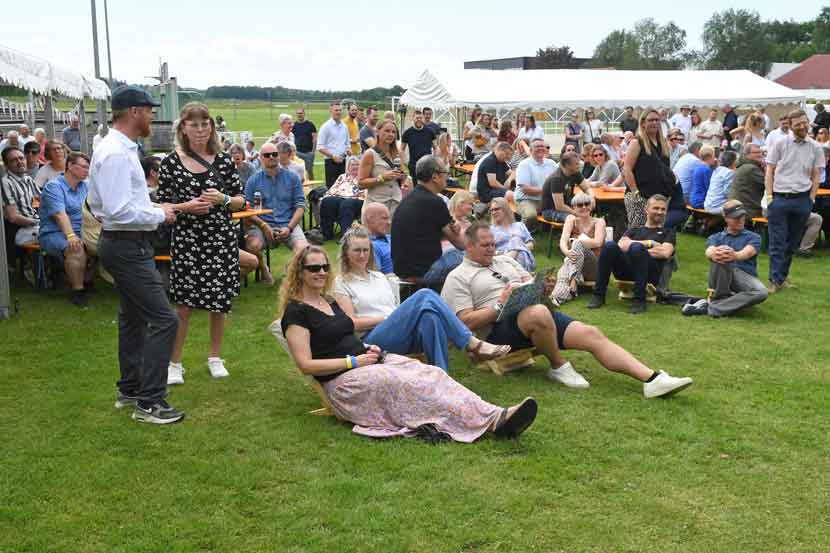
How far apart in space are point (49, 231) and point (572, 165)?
227 inches

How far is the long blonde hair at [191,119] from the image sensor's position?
16.4 ft

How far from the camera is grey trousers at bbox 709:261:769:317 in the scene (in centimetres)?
743

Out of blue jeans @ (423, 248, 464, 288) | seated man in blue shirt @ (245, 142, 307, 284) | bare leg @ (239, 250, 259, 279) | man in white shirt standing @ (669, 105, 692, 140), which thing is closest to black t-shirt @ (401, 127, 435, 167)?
seated man in blue shirt @ (245, 142, 307, 284)

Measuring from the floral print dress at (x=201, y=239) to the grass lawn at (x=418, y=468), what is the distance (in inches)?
25.4

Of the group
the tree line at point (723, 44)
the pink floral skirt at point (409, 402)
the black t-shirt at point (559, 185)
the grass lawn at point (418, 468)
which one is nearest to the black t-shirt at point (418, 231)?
the grass lawn at point (418, 468)

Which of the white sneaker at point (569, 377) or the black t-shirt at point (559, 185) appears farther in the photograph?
the black t-shirt at point (559, 185)

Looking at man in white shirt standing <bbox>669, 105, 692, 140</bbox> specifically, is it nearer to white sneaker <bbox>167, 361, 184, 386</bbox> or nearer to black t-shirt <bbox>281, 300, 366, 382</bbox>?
white sneaker <bbox>167, 361, 184, 386</bbox>

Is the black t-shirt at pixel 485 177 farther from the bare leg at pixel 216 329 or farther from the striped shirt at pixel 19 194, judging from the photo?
the bare leg at pixel 216 329

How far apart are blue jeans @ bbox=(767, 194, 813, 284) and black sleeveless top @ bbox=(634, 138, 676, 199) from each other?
3.48ft

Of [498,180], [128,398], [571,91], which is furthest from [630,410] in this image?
[571,91]

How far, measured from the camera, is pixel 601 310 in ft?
25.6

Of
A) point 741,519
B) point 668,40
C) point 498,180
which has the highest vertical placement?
point 668,40

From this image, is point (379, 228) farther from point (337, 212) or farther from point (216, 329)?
point (337, 212)

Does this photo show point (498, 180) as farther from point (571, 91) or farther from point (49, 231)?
point (571, 91)
